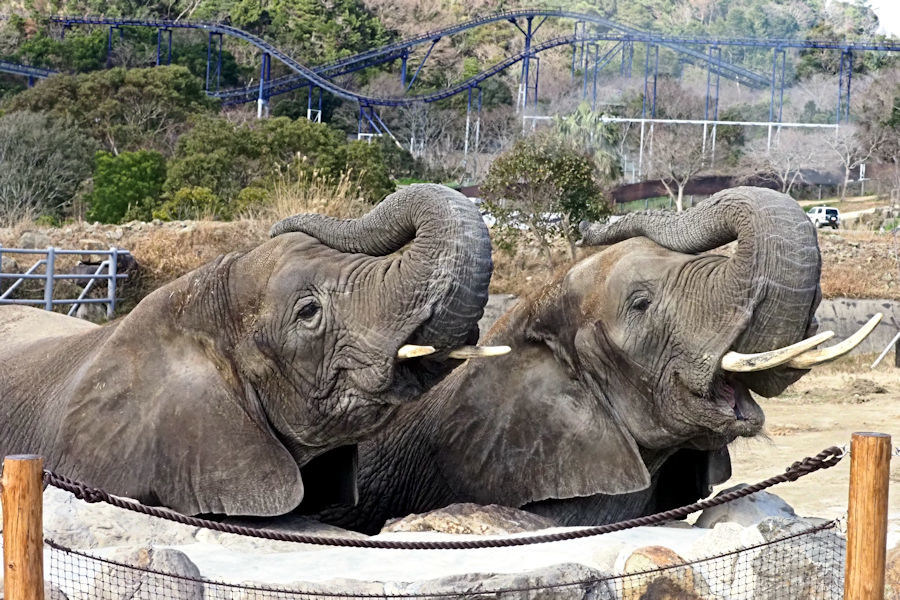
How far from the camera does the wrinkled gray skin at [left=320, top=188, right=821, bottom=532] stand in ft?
18.6

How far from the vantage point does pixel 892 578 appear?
14.8 ft

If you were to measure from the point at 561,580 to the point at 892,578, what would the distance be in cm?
116

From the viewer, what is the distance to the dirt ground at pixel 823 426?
9.44 m

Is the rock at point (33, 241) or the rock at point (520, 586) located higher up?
the rock at point (520, 586)

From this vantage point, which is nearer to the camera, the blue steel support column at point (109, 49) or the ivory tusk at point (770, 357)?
the ivory tusk at point (770, 357)

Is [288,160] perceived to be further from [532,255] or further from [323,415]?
[323,415]

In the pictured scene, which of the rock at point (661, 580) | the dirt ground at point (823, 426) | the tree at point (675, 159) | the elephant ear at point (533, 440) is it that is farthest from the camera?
the tree at point (675, 159)

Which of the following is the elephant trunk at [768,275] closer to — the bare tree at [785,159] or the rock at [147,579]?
the rock at [147,579]

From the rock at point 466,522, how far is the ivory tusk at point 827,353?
4.16 feet

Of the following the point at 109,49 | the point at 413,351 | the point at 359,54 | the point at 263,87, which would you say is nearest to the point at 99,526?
the point at 413,351

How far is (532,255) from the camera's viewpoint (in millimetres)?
22078

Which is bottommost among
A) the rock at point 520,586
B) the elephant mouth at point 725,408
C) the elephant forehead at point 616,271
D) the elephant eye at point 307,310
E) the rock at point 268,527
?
the rock at point 268,527

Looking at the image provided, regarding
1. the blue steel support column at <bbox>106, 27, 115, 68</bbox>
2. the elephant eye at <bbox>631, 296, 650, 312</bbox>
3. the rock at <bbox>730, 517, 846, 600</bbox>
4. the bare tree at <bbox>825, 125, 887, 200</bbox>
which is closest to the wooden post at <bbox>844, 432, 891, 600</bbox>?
the rock at <bbox>730, 517, 846, 600</bbox>

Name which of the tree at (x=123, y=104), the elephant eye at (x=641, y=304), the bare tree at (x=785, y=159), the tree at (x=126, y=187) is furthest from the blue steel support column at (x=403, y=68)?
the elephant eye at (x=641, y=304)
